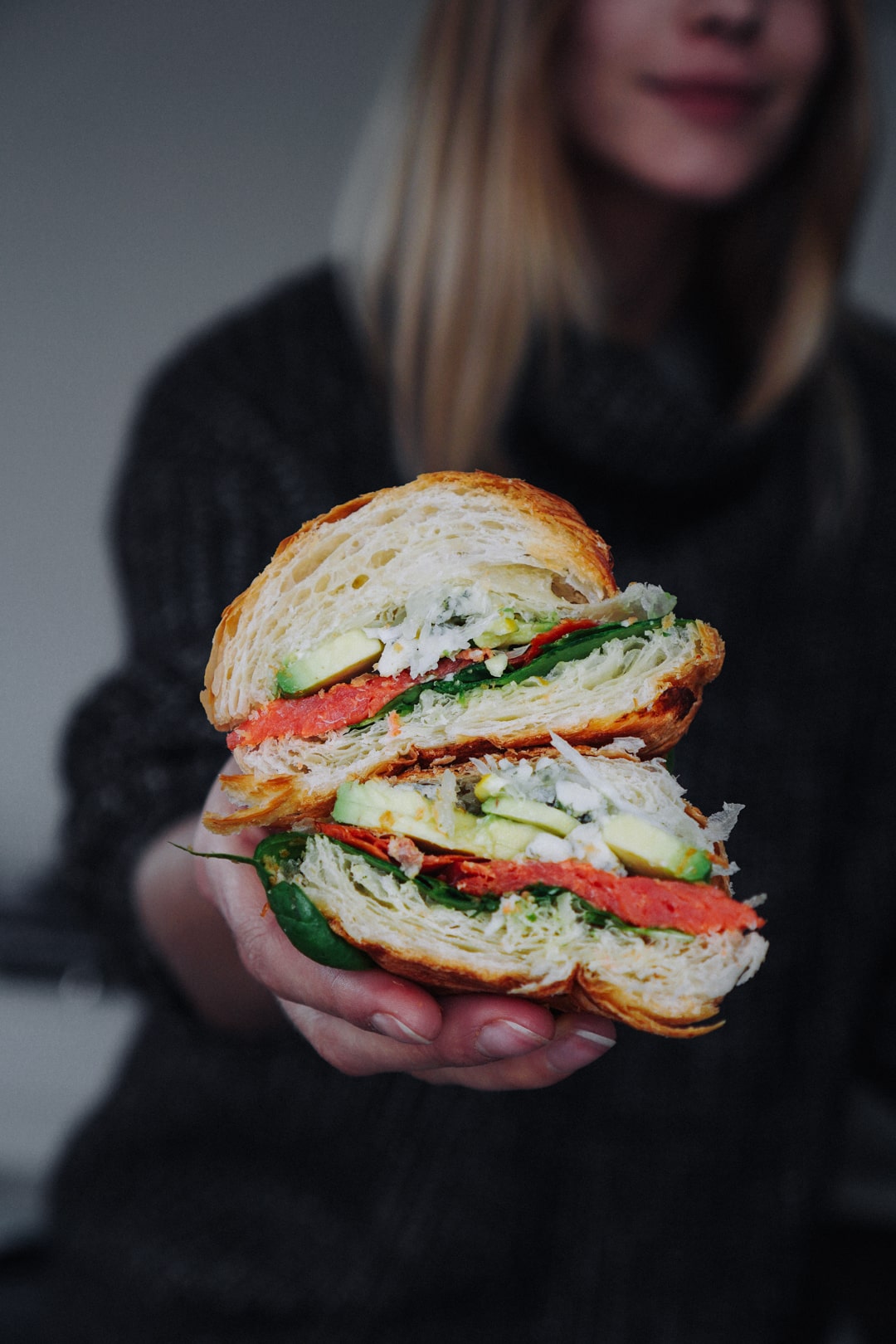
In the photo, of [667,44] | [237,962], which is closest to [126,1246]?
[237,962]

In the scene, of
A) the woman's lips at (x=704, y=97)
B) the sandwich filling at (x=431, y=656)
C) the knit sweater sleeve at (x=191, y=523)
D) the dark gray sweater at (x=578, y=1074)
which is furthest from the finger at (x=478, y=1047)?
the woman's lips at (x=704, y=97)

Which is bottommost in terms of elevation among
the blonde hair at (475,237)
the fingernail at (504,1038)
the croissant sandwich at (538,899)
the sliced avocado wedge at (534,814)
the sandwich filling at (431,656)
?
the fingernail at (504,1038)

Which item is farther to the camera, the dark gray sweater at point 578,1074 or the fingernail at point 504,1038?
the dark gray sweater at point 578,1074

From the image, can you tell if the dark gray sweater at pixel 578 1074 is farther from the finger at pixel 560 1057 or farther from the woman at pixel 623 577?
the finger at pixel 560 1057

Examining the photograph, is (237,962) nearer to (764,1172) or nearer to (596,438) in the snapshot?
(596,438)

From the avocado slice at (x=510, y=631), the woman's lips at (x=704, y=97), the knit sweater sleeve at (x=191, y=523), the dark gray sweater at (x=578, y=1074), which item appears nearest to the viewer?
the avocado slice at (x=510, y=631)

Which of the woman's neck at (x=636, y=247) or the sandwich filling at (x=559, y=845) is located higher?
the woman's neck at (x=636, y=247)
